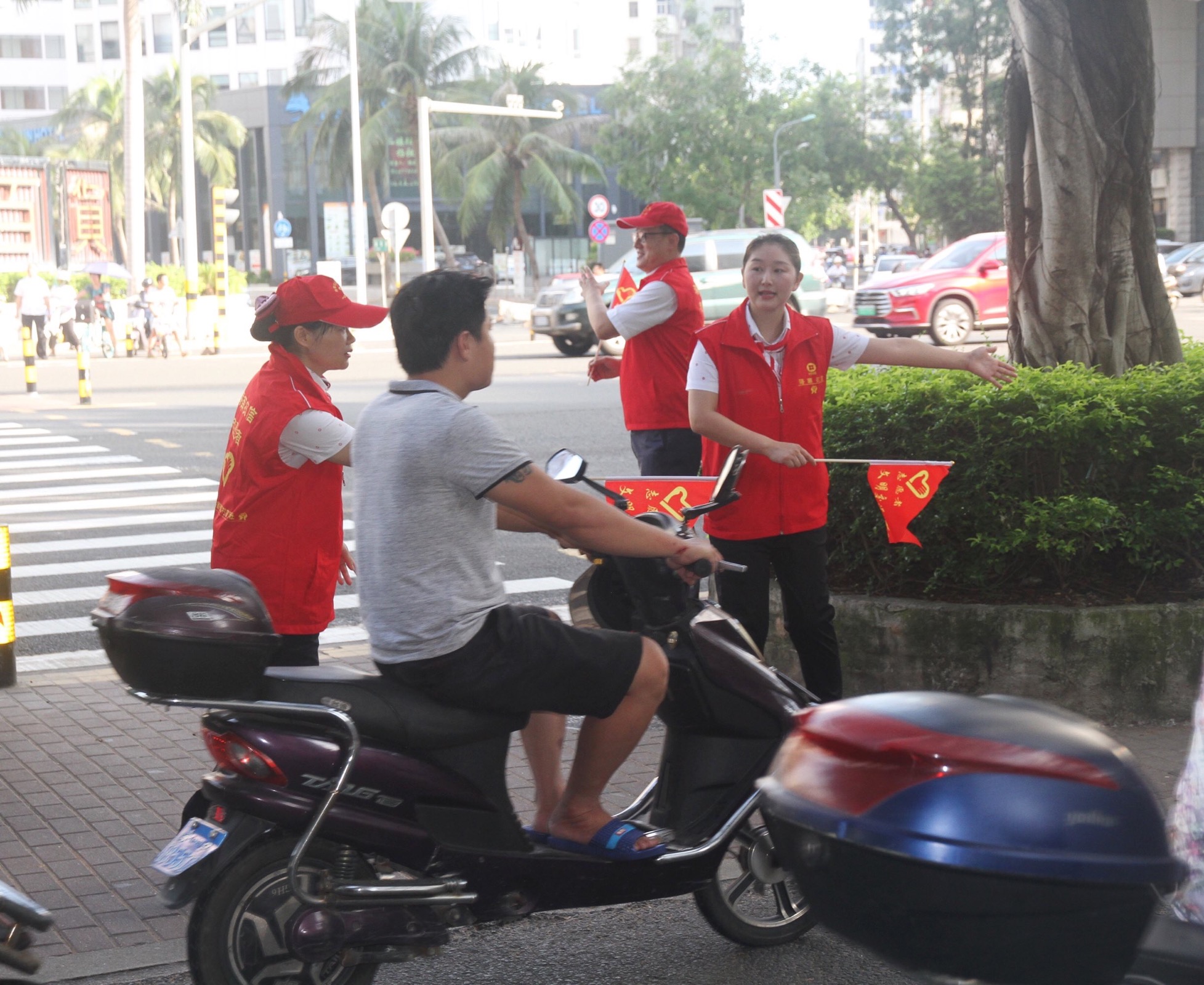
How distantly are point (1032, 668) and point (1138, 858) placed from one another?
4127 millimetres

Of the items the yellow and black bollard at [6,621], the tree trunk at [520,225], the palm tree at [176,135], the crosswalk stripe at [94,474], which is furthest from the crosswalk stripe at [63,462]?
the palm tree at [176,135]

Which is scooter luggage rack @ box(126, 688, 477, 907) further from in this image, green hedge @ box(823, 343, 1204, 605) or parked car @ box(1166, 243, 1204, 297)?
parked car @ box(1166, 243, 1204, 297)

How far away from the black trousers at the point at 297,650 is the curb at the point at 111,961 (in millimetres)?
851

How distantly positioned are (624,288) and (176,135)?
229ft

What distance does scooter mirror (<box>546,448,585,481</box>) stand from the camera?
367 cm

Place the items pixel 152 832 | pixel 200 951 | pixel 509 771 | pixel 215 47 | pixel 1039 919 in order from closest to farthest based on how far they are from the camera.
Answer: pixel 1039 919 < pixel 200 951 < pixel 152 832 < pixel 509 771 < pixel 215 47

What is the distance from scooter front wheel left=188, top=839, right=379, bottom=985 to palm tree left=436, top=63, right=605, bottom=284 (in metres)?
57.6

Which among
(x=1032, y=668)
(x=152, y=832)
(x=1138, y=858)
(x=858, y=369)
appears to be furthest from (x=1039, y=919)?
(x=858, y=369)

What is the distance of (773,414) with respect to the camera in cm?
517

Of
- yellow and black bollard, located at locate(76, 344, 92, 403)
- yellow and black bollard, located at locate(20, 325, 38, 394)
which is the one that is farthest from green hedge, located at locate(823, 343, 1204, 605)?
yellow and black bollard, located at locate(20, 325, 38, 394)

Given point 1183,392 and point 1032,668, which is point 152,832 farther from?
point 1183,392

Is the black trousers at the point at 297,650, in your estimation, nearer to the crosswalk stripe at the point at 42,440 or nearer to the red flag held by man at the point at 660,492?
the red flag held by man at the point at 660,492

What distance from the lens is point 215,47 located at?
3487 inches

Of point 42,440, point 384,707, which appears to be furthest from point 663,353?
point 42,440
